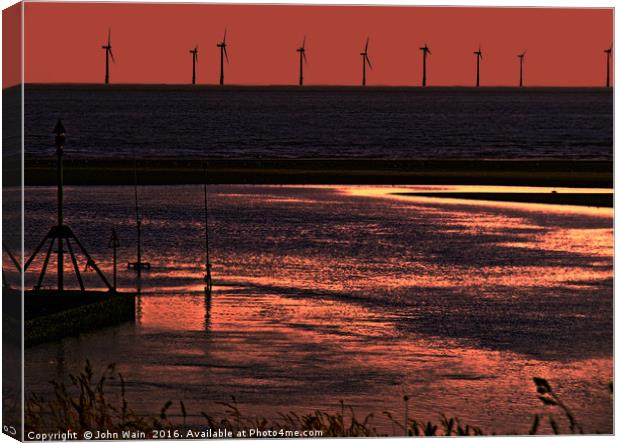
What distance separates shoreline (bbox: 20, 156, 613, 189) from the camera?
258ft

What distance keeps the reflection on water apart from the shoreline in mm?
19895

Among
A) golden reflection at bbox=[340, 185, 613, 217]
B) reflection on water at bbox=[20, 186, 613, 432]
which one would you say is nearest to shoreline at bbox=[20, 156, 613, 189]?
golden reflection at bbox=[340, 185, 613, 217]

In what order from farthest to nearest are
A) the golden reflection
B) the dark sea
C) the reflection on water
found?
1. the dark sea
2. the golden reflection
3. the reflection on water

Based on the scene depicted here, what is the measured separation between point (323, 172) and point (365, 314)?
2205 inches

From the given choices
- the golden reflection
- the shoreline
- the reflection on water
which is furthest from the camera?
the shoreline

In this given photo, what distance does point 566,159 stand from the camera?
97.9 m

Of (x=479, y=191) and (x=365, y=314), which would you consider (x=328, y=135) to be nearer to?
(x=479, y=191)

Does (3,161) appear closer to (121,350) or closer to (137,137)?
(121,350)

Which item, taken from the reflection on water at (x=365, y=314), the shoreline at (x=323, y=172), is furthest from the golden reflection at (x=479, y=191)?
the shoreline at (x=323, y=172)

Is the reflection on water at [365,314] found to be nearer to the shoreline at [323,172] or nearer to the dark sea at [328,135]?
the shoreline at [323,172]

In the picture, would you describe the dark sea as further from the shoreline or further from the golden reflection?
the golden reflection

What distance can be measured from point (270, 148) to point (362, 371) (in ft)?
308

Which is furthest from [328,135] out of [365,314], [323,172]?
[365,314]

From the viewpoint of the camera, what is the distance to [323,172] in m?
88.4
